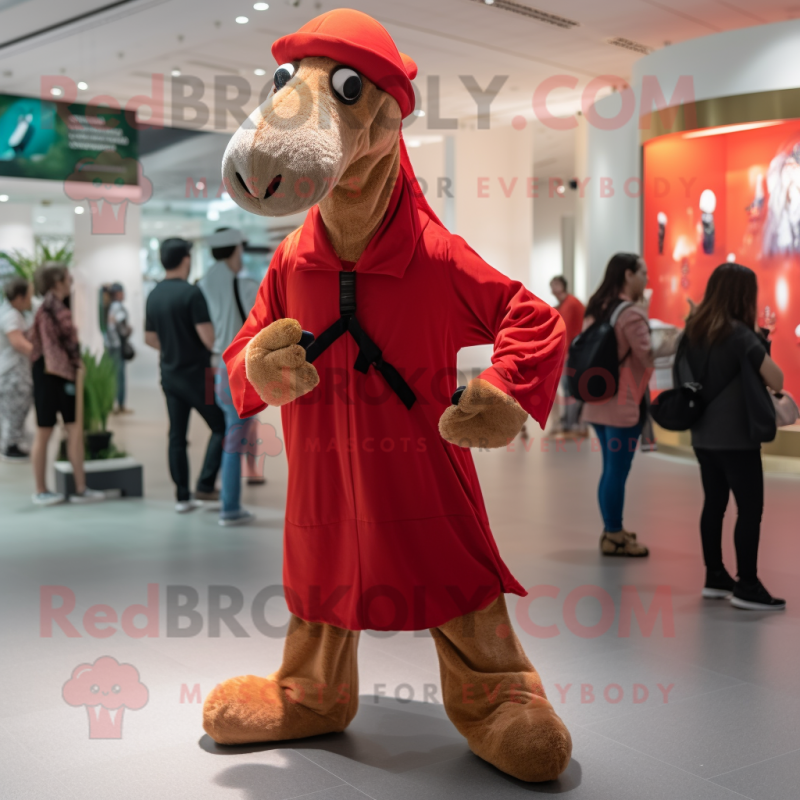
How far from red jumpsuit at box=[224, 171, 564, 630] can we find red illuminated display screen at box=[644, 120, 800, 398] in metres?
6.00

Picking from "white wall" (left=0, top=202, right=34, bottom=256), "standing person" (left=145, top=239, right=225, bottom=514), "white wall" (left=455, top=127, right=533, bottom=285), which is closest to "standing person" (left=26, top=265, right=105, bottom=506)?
"standing person" (left=145, top=239, right=225, bottom=514)

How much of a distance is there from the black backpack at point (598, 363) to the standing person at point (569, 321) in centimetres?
349

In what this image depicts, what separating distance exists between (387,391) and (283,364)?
30 cm

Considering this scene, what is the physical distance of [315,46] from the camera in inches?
84.2

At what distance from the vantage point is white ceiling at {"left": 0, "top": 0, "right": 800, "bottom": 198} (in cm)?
838

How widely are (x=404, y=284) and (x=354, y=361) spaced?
0.72ft

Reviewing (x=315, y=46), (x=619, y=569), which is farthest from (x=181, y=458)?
(x=315, y=46)

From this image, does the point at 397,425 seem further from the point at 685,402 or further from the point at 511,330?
the point at 685,402

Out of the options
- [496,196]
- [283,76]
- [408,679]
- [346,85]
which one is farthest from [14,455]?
[496,196]

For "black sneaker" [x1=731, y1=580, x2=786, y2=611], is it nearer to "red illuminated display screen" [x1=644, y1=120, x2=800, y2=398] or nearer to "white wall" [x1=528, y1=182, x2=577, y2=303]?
"red illuminated display screen" [x1=644, y1=120, x2=800, y2=398]

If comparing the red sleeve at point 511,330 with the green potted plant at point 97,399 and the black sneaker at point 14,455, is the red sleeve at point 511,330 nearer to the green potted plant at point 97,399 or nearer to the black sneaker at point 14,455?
the green potted plant at point 97,399

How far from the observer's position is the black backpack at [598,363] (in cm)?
459

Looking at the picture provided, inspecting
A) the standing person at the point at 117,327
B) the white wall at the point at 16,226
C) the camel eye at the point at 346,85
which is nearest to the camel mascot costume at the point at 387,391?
the camel eye at the point at 346,85

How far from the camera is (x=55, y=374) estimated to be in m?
6.29
